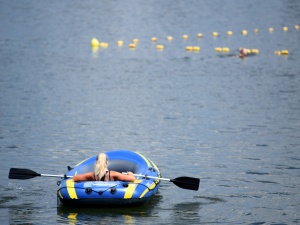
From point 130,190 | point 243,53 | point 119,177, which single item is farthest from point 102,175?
point 243,53

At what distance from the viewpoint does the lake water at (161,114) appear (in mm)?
17453

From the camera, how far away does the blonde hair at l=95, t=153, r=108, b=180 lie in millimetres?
16266

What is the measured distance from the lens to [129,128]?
24.9 meters

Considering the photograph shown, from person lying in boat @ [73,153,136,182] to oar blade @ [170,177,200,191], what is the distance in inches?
45.0

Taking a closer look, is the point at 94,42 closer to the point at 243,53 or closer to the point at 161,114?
the point at 243,53

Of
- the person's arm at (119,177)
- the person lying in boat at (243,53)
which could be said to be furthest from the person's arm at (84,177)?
the person lying in boat at (243,53)

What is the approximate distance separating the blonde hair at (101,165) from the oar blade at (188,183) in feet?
5.35

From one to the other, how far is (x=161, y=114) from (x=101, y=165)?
10716 millimetres

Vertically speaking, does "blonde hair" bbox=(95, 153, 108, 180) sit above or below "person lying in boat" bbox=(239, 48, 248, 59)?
below

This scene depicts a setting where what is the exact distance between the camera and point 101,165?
16.3m

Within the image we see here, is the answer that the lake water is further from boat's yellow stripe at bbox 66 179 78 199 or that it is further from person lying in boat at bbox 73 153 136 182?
person lying in boat at bbox 73 153 136 182

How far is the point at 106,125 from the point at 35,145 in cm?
320

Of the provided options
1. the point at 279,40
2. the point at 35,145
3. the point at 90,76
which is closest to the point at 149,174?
the point at 35,145

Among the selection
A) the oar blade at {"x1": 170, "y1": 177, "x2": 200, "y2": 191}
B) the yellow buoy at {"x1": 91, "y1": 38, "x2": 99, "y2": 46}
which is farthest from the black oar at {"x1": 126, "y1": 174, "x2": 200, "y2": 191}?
the yellow buoy at {"x1": 91, "y1": 38, "x2": 99, "y2": 46}
